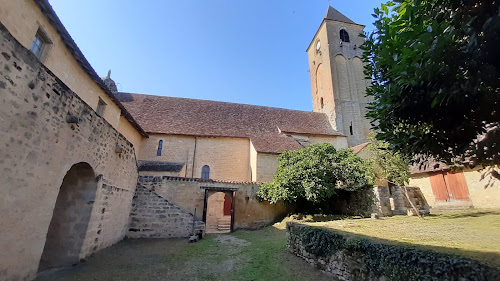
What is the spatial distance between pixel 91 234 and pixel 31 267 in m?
2.10

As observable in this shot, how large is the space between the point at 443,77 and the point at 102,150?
842 centimetres

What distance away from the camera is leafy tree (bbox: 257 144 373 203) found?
12268 mm

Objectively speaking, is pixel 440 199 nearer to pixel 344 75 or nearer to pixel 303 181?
pixel 303 181

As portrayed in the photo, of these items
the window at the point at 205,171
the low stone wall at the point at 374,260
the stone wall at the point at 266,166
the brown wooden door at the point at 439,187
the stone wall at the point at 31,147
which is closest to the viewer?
the low stone wall at the point at 374,260

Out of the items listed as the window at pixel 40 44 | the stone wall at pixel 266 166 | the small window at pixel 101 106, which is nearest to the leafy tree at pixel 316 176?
the stone wall at pixel 266 166

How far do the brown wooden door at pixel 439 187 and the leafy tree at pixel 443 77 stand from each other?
13.0 meters

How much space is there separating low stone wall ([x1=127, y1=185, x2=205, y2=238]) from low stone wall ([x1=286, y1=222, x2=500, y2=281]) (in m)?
5.55

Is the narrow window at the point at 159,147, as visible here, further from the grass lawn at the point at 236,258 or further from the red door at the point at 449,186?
the red door at the point at 449,186

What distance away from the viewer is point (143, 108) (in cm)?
1997

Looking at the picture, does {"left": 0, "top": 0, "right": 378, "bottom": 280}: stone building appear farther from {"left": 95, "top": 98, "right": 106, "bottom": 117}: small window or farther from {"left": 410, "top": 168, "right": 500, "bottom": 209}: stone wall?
{"left": 410, "top": 168, "right": 500, "bottom": 209}: stone wall

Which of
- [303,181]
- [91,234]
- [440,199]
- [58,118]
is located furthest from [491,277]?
[440,199]

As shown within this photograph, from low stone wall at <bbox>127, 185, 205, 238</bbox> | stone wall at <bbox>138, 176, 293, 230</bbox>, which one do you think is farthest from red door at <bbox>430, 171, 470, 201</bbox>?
low stone wall at <bbox>127, 185, 205, 238</bbox>

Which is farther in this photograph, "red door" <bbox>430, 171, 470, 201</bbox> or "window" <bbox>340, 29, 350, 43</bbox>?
"window" <bbox>340, 29, 350, 43</bbox>

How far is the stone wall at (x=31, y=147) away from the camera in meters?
3.71
